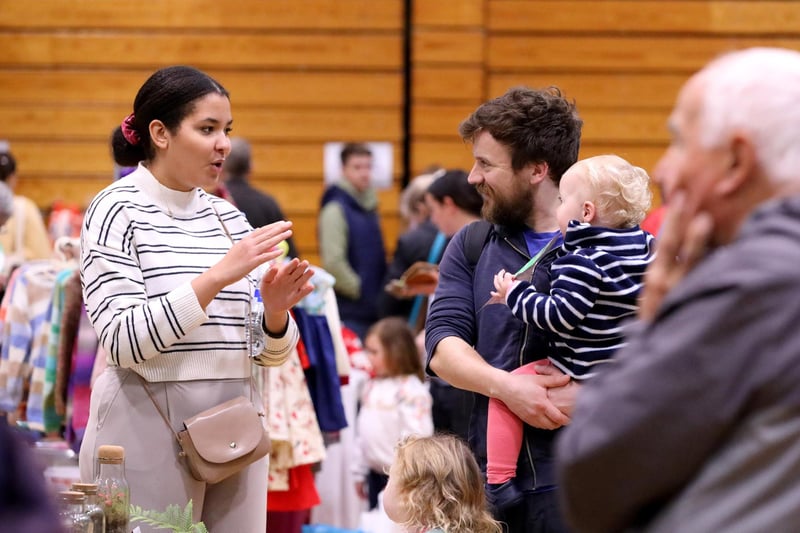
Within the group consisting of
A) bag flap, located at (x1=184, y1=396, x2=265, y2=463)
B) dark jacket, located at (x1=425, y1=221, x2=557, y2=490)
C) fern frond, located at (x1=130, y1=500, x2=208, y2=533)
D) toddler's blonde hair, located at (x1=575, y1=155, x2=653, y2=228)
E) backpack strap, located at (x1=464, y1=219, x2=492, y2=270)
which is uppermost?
toddler's blonde hair, located at (x1=575, y1=155, x2=653, y2=228)

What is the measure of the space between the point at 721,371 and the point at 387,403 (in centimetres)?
409

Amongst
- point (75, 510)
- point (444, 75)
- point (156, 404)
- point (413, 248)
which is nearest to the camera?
point (75, 510)

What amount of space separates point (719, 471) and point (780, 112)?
1.53ft

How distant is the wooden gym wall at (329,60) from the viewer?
353 inches

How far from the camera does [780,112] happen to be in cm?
146

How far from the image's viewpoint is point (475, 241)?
2936mm

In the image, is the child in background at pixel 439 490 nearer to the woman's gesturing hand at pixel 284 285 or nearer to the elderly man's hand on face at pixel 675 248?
the woman's gesturing hand at pixel 284 285

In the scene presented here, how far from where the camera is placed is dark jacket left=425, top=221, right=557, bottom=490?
2699 millimetres

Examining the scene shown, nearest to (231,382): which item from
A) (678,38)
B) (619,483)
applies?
(619,483)

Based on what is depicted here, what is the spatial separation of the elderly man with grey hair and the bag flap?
1.42 m

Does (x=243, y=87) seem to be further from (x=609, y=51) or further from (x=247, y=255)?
(x=247, y=255)

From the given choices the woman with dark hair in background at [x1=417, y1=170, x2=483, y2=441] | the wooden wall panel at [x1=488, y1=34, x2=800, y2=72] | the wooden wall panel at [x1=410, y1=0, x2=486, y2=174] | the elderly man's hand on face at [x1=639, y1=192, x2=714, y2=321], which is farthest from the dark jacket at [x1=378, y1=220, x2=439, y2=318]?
the elderly man's hand on face at [x1=639, y1=192, x2=714, y2=321]

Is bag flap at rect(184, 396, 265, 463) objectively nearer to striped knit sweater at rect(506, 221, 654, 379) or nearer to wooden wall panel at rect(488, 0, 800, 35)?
striped knit sweater at rect(506, 221, 654, 379)

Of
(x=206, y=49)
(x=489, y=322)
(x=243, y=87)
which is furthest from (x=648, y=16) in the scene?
(x=489, y=322)
